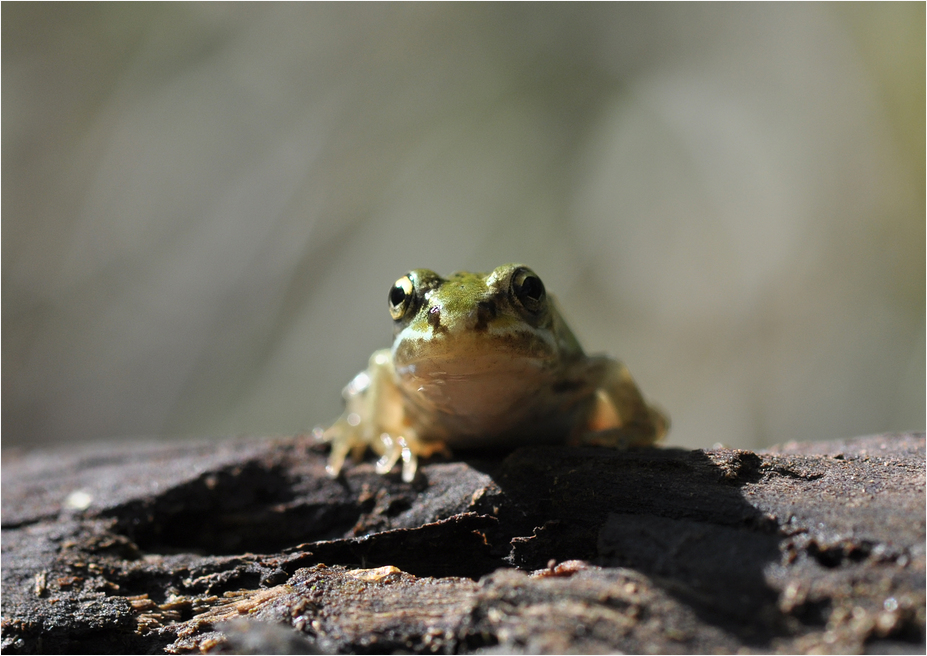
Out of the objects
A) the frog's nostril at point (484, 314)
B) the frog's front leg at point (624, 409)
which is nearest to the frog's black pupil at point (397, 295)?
the frog's nostril at point (484, 314)

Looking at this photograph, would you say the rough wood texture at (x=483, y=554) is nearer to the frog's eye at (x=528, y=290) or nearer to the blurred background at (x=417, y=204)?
the frog's eye at (x=528, y=290)

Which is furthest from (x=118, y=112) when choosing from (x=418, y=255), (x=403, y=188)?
(x=418, y=255)

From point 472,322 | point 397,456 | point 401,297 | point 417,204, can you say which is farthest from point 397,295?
point 417,204

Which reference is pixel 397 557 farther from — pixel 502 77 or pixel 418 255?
pixel 502 77

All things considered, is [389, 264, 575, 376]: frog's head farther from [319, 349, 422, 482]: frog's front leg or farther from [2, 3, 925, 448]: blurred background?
[2, 3, 925, 448]: blurred background

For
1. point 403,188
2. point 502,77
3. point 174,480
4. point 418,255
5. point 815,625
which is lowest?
point 815,625

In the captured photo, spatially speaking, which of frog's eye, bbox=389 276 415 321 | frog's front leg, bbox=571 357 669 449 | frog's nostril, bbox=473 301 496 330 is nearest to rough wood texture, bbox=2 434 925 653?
frog's front leg, bbox=571 357 669 449
